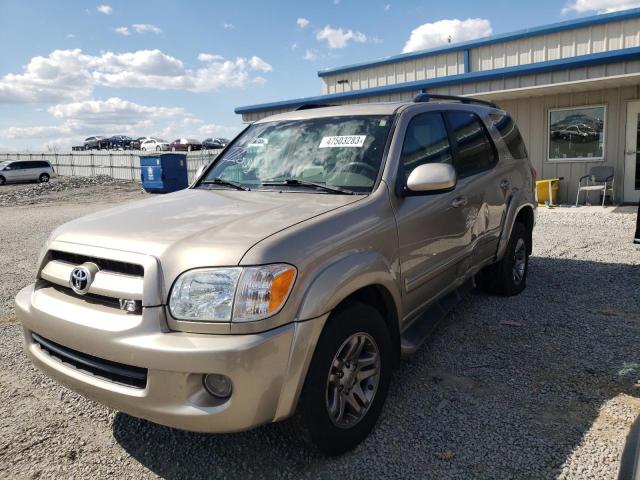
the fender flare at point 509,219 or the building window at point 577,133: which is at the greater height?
the building window at point 577,133

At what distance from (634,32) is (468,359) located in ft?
45.0

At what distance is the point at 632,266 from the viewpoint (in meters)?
6.14

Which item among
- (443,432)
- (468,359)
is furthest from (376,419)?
(468,359)

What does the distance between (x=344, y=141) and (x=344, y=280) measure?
49.3 inches

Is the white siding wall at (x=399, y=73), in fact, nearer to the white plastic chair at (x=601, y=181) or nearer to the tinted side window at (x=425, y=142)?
the white plastic chair at (x=601, y=181)

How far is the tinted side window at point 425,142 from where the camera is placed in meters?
3.28

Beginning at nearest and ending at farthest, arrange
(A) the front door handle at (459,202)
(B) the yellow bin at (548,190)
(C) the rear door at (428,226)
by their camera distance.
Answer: (C) the rear door at (428,226)
(A) the front door handle at (459,202)
(B) the yellow bin at (548,190)

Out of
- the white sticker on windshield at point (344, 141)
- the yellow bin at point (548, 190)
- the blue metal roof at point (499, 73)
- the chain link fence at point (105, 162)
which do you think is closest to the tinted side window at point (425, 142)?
the white sticker on windshield at point (344, 141)

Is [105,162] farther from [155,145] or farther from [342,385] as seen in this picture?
[342,385]

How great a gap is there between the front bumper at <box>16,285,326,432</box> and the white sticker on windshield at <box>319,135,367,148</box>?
141cm

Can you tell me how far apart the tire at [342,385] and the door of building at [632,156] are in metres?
11.1

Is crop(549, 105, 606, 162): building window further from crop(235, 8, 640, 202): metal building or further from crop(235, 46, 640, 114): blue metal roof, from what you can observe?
crop(235, 46, 640, 114): blue metal roof

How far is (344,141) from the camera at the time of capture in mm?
3318

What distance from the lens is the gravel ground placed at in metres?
2.54
